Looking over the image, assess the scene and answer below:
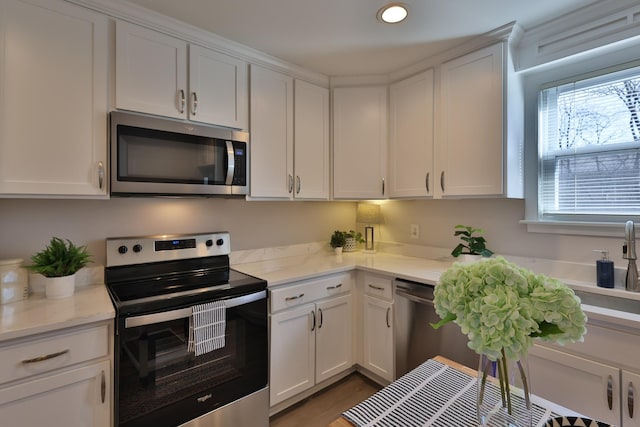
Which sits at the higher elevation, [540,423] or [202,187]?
[202,187]

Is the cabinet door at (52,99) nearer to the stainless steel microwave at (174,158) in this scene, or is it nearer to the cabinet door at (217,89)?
the stainless steel microwave at (174,158)

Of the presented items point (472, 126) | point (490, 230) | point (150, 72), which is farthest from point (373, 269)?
point (150, 72)

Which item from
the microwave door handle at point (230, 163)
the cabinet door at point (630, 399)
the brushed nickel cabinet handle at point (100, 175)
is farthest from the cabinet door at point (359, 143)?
the cabinet door at point (630, 399)

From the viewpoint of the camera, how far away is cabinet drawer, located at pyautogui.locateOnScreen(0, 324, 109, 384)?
1166 millimetres

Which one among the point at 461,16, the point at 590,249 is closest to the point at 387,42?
the point at 461,16

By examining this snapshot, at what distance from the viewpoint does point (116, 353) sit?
138cm

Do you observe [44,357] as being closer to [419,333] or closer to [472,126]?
[419,333]

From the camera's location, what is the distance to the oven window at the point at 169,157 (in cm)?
163

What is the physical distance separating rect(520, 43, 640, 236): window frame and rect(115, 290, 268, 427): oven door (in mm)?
1830

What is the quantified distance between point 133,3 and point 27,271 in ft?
4.80

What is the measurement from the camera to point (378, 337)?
2250 mm

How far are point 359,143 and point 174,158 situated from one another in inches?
56.4

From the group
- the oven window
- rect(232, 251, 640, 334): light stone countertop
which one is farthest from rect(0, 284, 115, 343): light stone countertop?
rect(232, 251, 640, 334): light stone countertop

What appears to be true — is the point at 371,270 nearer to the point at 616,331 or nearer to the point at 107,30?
the point at 616,331
